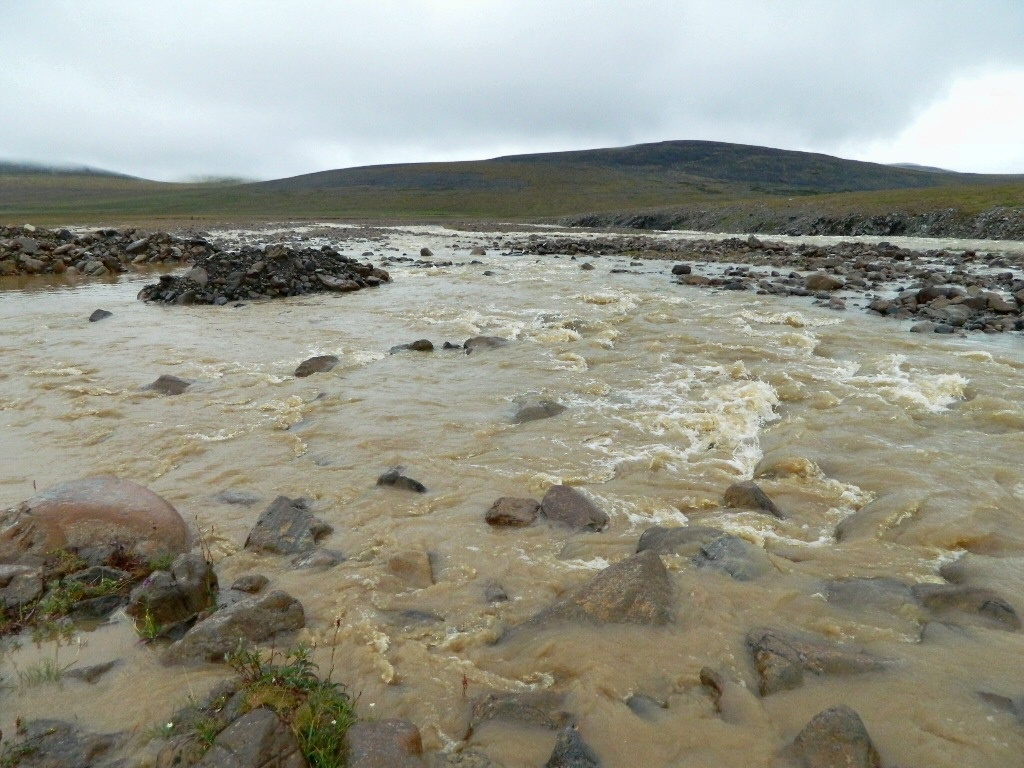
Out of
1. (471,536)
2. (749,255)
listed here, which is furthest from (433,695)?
(749,255)

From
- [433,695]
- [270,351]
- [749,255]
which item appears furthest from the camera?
[749,255]

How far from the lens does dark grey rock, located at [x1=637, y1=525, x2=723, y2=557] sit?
605 cm

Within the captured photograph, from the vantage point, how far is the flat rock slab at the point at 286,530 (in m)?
6.18

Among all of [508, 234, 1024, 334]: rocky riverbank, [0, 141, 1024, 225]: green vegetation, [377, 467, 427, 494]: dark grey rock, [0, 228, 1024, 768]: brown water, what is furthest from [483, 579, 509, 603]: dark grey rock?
[0, 141, 1024, 225]: green vegetation

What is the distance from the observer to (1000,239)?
43.9m

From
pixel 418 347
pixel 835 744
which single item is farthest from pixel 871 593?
pixel 418 347

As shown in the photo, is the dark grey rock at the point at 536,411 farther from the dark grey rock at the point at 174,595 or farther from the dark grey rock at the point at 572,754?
the dark grey rock at the point at 572,754

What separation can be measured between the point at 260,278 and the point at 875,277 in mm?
25331

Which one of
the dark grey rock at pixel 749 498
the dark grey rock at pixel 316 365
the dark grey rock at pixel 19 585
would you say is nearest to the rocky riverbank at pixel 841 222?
the dark grey rock at pixel 749 498

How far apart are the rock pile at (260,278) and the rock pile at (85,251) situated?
271 inches

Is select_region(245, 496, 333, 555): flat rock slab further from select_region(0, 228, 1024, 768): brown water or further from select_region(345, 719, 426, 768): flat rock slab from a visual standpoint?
select_region(345, 719, 426, 768): flat rock slab

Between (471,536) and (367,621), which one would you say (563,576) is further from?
(367,621)

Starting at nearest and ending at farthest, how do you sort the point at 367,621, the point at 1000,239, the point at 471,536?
the point at 367,621 → the point at 471,536 → the point at 1000,239

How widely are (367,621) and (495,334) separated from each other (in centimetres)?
1235
